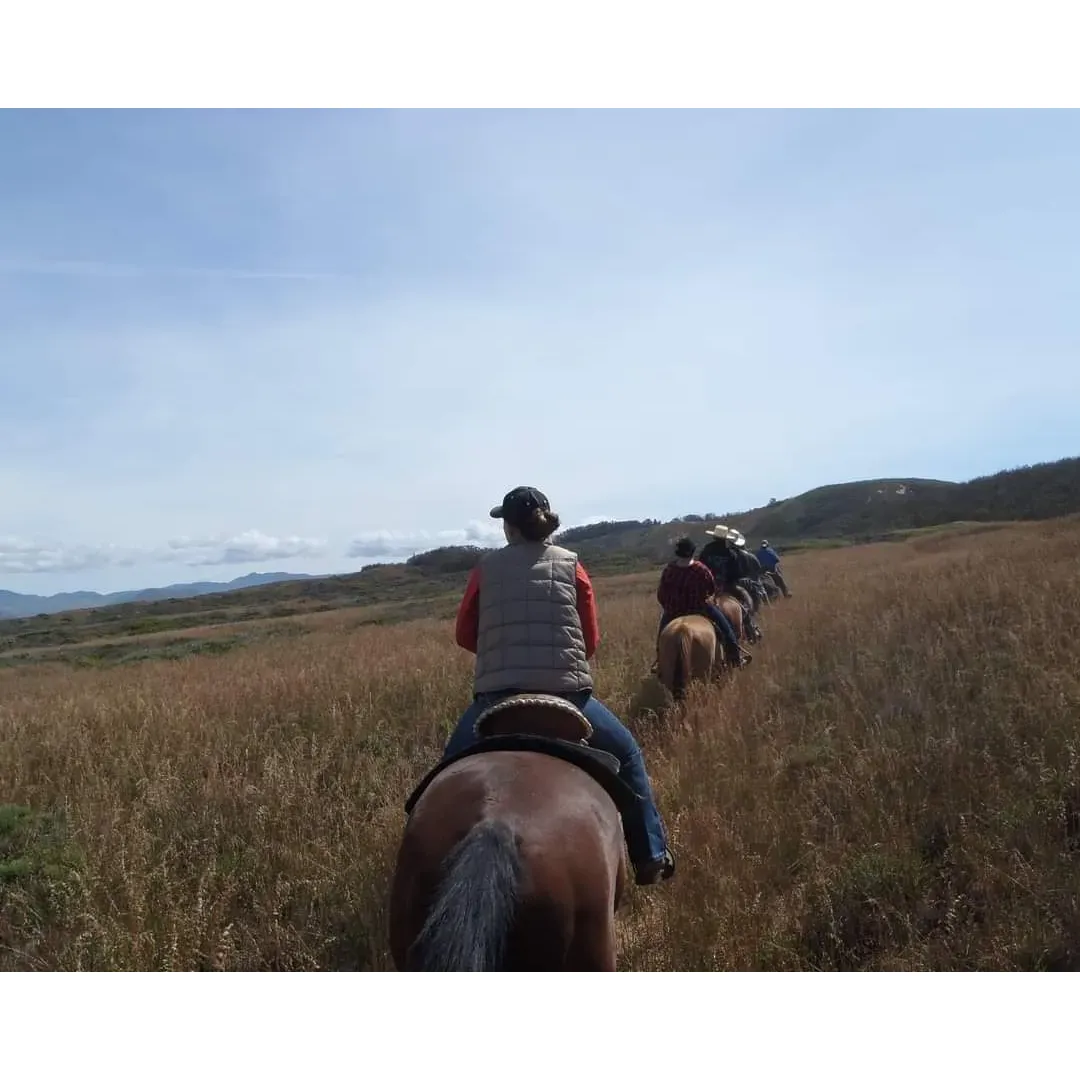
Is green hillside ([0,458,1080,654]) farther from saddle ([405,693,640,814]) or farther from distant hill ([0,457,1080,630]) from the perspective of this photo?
saddle ([405,693,640,814])

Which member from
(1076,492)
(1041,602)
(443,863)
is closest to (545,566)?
(443,863)

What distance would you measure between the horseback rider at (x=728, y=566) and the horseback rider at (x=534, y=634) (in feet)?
24.6

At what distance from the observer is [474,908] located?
2.38 meters

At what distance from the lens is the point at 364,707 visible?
27.0 feet

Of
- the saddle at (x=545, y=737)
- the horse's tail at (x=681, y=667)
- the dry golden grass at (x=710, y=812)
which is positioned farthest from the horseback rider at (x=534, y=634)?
the horse's tail at (x=681, y=667)

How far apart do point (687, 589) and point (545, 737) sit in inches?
242

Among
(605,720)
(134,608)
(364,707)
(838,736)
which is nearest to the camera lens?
(605,720)

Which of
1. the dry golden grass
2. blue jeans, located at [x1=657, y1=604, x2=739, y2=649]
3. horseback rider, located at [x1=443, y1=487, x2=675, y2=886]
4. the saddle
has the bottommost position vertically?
the dry golden grass

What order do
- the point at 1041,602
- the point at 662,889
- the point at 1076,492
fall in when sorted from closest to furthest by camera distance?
the point at 662,889, the point at 1041,602, the point at 1076,492

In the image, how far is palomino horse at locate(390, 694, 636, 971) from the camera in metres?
2.39

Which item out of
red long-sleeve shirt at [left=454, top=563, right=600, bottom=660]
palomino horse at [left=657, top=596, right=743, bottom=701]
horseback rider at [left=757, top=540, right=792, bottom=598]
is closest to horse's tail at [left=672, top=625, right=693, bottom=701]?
palomino horse at [left=657, top=596, right=743, bottom=701]

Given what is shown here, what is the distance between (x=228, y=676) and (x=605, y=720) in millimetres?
7830

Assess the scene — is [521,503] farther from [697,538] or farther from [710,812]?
[697,538]

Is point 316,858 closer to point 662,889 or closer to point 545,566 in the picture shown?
point 662,889
